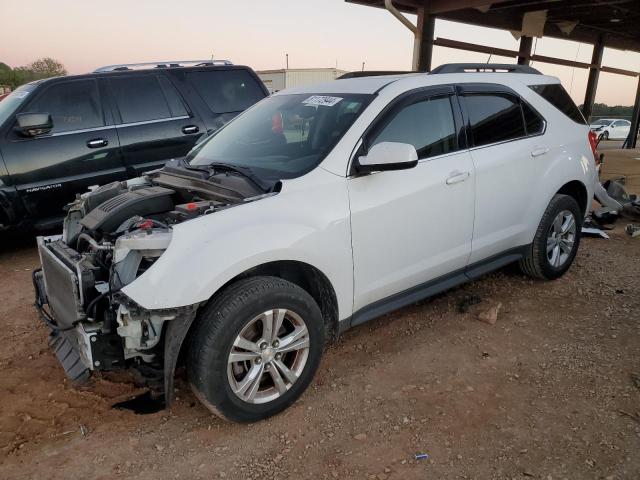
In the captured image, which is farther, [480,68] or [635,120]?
[635,120]

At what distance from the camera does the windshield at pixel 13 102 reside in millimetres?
5310

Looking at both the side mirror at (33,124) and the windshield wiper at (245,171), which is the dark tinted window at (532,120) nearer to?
the windshield wiper at (245,171)

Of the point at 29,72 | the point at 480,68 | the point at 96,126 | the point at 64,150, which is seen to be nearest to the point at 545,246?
the point at 480,68

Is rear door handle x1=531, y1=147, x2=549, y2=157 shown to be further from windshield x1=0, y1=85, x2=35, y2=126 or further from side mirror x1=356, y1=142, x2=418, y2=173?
windshield x1=0, y1=85, x2=35, y2=126

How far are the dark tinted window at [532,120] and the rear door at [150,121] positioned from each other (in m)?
3.77

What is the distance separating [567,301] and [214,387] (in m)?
3.23

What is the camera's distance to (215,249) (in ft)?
8.25

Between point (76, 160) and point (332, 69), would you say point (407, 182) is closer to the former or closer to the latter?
point (76, 160)

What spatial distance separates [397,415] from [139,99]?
480 centimetres

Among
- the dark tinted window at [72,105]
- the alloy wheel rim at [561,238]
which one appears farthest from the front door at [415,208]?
the dark tinted window at [72,105]

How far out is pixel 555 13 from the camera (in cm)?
1039

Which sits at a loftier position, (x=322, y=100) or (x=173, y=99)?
(x=322, y=100)

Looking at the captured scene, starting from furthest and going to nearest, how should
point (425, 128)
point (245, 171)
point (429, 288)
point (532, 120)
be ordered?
point (532, 120) < point (429, 288) < point (425, 128) < point (245, 171)

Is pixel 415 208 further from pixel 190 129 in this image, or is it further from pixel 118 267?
pixel 190 129
